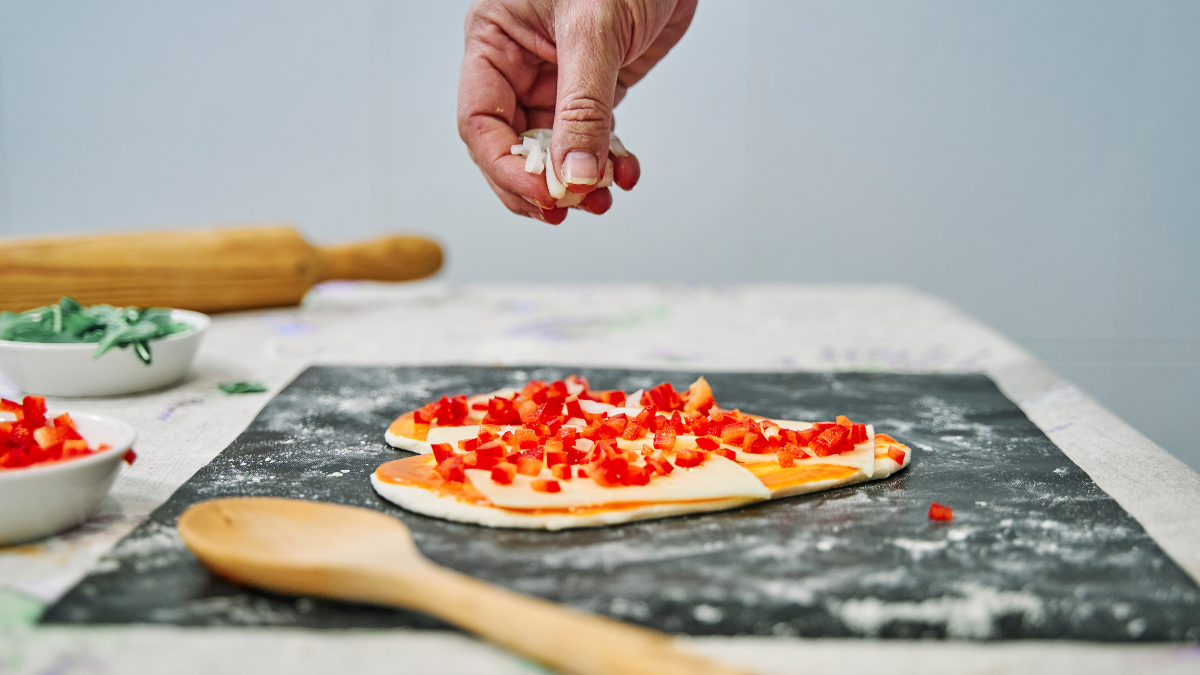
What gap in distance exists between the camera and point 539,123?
1.84 m

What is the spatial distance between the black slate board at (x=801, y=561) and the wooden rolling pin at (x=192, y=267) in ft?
3.38

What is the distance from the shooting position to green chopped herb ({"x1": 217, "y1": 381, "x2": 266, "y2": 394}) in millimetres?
1647

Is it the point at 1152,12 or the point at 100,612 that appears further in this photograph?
the point at 1152,12

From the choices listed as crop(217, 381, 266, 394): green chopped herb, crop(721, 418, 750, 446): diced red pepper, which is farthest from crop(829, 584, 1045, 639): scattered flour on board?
crop(217, 381, 266, 394): green chopped herb

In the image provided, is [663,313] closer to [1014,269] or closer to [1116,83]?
[1014,269]

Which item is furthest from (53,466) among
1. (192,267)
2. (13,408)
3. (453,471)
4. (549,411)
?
(192,267)

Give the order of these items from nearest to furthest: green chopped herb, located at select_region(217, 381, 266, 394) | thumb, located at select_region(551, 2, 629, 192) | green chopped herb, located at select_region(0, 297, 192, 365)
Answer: thumb, located at select_region(551, 2, 629, 192) → green chopped herb, located at select_region(0, 297, 192, 365) → green chopped herb, located at select_region(217, 381, 266, 394)

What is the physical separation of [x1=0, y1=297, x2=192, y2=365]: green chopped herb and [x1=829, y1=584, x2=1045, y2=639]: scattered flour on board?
1317 millimetres

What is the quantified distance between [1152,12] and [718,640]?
3910 millimetres

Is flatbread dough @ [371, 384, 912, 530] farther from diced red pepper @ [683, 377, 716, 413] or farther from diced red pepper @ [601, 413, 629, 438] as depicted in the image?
diced red pepper @ [683, 377, 716, 413]

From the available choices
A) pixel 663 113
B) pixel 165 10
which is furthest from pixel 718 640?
pixel 165 10

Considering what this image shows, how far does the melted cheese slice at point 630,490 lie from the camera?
101 cm

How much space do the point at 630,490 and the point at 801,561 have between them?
0.77ft

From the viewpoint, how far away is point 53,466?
89cm
